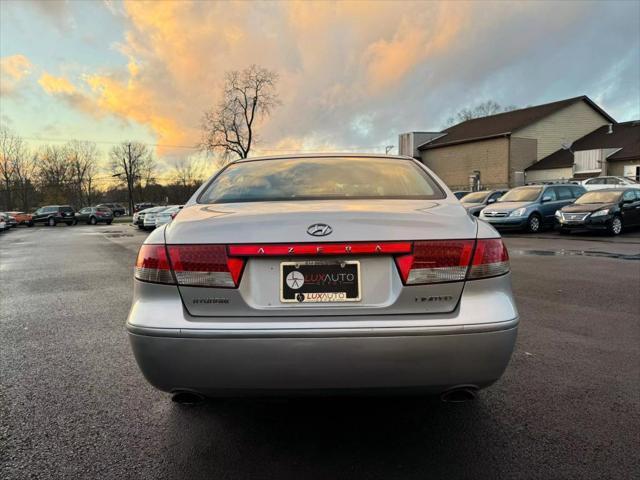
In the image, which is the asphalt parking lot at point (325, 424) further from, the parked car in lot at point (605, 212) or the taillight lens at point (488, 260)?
the parked car in lot at point (605, 212)

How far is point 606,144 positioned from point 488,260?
128ft

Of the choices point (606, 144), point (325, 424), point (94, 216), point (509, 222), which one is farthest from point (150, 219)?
point (606, 144)

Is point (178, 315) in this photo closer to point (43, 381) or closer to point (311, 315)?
point (311, 315)

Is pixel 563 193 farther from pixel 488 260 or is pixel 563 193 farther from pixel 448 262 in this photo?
pixel 448 262

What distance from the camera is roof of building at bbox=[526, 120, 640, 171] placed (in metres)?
32.5

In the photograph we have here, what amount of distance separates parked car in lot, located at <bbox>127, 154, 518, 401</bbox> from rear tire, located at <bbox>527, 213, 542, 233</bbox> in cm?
1556

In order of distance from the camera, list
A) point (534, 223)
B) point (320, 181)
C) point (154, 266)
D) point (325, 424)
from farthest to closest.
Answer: point (534, 223), point (320, 181), point (325, 424), point (154, 266)

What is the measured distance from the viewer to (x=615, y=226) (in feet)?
48.8

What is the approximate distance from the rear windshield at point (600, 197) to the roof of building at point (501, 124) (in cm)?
2233

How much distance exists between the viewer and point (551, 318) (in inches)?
199

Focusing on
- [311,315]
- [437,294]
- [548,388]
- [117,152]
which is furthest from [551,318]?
[117,152]

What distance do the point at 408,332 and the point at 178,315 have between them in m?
1.05


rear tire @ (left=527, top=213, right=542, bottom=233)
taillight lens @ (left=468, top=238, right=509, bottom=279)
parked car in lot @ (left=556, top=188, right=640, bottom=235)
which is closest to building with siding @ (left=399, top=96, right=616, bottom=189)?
rear tire @ (left=527, top=213, right=542, bottom=233)

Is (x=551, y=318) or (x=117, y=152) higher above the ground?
(x=117, y=152)
